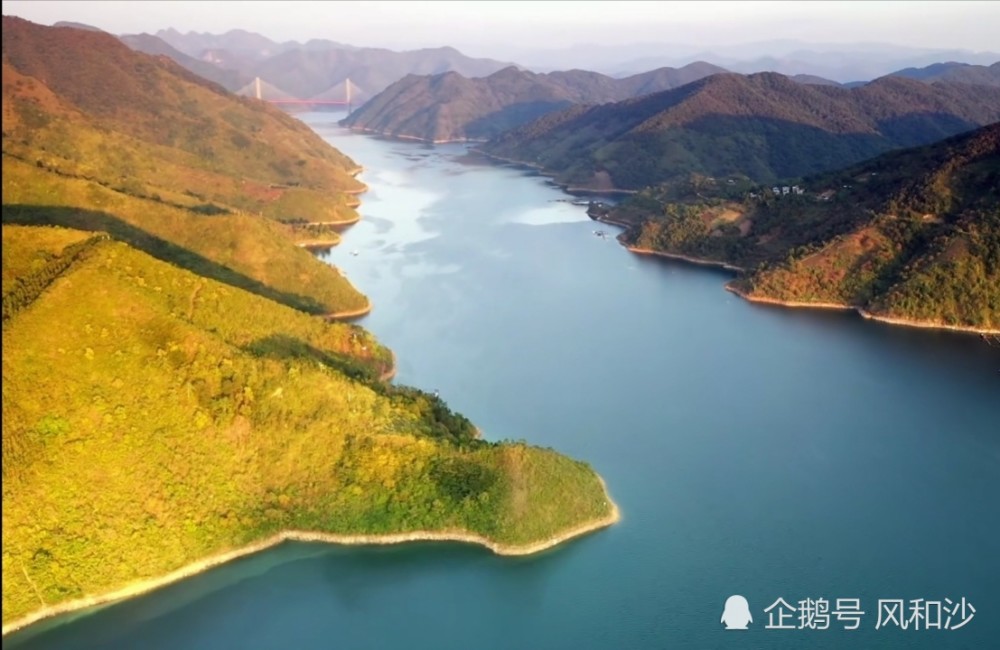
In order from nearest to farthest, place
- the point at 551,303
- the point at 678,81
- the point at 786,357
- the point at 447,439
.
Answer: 1. the point at 447,439
2. the point at 786,357
3. the point at 551,303
4. the point at 678,81

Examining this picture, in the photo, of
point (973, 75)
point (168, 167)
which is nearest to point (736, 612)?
point (168, 167)

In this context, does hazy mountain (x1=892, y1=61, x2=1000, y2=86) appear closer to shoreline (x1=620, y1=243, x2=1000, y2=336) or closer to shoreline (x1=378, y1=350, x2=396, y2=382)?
shoreline (x1=620, y1=243, x2=1000, y2=336)

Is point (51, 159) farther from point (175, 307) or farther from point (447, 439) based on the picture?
point (447, 439)

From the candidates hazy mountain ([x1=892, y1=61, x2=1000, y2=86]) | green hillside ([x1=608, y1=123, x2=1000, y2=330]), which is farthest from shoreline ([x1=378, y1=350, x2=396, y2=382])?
hazy mountain ([x1=892, y1=61, x2=1000, y2=86])

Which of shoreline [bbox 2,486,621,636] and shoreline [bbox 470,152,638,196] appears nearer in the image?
shoreline [bbox 2,486,621,636]

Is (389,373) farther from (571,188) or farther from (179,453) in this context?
(571,188)

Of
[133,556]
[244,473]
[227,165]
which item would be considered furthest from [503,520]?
[227,165]

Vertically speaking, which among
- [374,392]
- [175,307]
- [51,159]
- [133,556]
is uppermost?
[51,159]
